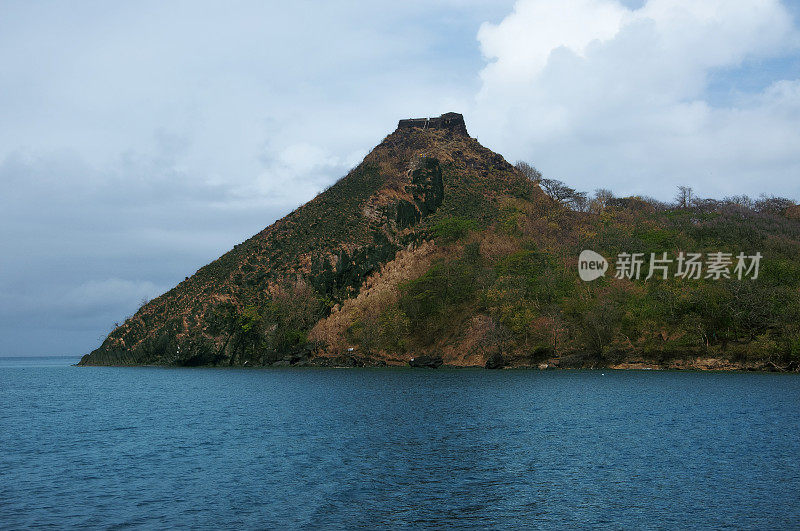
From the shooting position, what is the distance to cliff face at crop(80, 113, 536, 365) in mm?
126812

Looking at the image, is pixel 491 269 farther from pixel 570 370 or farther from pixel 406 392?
pixel 406 392

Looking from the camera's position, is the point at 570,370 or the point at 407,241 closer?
the point at 570,370

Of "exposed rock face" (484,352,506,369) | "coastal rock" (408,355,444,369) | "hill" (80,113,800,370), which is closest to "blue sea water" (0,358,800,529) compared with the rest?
"hill" (80,113,800,370)

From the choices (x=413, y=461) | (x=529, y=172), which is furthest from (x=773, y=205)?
(x=413, y=461)

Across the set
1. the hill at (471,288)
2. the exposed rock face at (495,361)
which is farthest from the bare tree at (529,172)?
the exposed rock face at (495,361)

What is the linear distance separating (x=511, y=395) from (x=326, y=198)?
121 metres

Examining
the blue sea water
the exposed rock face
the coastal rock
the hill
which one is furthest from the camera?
the coastal rock

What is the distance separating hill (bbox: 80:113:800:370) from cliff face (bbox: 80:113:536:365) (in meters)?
0.48

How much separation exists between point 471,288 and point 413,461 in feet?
291

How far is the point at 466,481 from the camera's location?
25766 mm

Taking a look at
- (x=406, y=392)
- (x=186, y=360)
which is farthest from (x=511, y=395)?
(x=186, y=360)

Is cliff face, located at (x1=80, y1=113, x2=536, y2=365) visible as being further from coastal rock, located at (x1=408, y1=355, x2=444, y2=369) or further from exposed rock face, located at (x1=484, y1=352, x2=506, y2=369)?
exposed rock face, located at (x1=484, y1=352, x2=506, y2=369)

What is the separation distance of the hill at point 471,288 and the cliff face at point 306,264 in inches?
19.0

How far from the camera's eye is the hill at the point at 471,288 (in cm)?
9206
